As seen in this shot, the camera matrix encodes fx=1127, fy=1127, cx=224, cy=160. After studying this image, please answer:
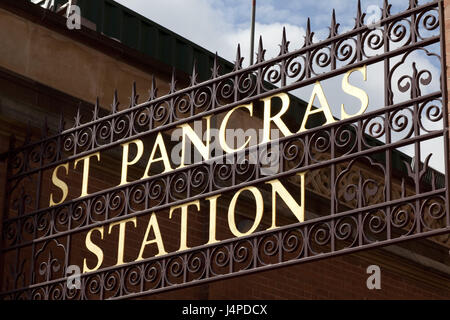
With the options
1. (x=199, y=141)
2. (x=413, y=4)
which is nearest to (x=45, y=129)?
(x=199, y=141)

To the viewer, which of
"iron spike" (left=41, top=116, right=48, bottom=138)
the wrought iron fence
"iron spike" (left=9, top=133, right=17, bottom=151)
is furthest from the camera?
"iron spike" (left=9, top=133, right=17, bottom=151)

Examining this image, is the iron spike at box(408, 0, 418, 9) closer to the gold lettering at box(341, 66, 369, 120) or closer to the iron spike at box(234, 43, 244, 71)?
the gold lettering at box(341, 66, 369, 120)

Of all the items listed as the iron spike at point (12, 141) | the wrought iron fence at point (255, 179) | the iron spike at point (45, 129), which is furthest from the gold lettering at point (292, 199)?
the iron spike at point (12, 141)

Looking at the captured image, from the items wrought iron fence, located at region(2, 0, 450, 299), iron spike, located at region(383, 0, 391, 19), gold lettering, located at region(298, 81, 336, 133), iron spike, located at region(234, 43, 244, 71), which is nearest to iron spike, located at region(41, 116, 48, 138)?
wrought iron fence, located at region(2, 0, 450, 299)

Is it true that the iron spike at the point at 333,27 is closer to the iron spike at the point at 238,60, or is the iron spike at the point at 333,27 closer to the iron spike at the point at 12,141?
the iron spike at the point at 238,60

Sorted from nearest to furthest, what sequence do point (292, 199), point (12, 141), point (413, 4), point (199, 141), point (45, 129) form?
point (413, 4) < point (292, 199) < point (199, 141) < point (45, 129) < point (12, 141)

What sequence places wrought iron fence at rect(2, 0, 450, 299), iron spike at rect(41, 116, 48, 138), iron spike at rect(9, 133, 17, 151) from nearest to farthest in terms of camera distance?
1. wrought iron fence at rect(2, 0, 450, 299)
2. iron spike at rect(41, 116, 48, 138)
3. iron spike at rect(9, 133, 17, 151)

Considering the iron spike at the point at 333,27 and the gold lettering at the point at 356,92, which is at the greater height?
the iron spike at the point at 333,27

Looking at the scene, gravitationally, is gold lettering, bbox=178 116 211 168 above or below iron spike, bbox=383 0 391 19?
below

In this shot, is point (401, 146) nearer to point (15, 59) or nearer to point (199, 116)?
point (199, 116)

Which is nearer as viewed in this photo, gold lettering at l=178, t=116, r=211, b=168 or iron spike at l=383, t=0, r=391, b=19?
iron spike at l=383, t=0, r=391, b=19

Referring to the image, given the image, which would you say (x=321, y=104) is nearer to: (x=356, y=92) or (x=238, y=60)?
(x=356, y=92)

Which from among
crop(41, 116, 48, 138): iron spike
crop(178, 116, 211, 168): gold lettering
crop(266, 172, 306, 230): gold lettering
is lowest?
crop(266, 172, 306, 230): gold lettering

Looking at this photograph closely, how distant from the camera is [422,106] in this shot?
8.18 m
